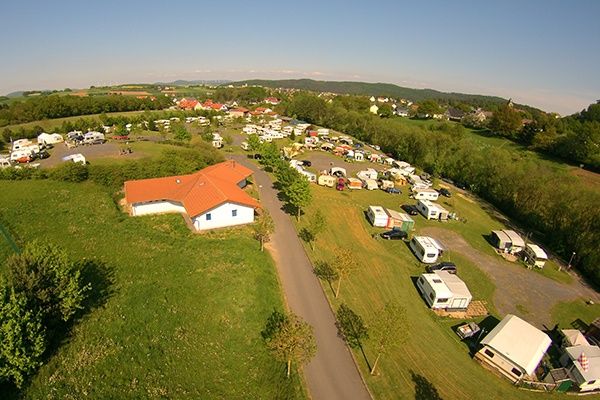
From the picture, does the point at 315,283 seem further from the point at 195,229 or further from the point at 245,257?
the point at 195,229

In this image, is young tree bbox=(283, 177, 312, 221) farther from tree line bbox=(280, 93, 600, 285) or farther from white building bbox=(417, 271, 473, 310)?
tree line bbox=(280, 93, 600, 285)

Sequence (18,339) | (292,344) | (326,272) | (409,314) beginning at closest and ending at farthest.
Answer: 1. (18,339)
2. (292,344)
3. (409,314)
4. (326,272)

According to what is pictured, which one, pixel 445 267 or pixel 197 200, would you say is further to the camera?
pixel 197 200

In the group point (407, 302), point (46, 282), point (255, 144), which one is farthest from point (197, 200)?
point (255, 144)

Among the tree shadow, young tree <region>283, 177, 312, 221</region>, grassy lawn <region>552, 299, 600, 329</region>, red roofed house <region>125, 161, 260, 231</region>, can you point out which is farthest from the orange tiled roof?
grassy lawn <region>552, 299, 600, 329</region>

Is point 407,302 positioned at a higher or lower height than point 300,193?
lower

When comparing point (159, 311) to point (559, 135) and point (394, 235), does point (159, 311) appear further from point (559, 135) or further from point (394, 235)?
point (559, 135)

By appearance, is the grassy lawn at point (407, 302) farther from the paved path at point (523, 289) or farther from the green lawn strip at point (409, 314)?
the paved path at point (523, 289)
